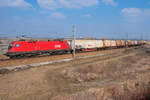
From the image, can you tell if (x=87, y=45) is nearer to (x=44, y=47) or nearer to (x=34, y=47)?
(x=44, y=47)

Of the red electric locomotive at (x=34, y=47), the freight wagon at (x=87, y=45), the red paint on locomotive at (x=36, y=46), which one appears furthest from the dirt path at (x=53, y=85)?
the freight wagon at (x=87, y=45)

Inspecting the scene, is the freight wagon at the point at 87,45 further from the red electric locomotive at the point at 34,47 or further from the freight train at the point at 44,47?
the red electric locomotive at the point at 34,47

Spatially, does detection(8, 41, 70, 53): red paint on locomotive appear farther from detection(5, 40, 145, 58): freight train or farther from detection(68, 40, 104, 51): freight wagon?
detection(68, 40, 104, 51): freight wagon

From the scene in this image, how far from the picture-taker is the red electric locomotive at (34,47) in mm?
20359

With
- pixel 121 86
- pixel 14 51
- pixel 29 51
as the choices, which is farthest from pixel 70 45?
pixel 121 86

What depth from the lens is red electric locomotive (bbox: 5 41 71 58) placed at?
2036 centimetres

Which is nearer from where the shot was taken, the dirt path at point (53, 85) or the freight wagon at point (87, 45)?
the dirt path at point (53, 85)

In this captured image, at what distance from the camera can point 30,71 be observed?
16.0 metres

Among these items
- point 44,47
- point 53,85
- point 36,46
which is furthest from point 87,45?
point 53,85

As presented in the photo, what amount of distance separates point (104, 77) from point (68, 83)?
513 centimetres

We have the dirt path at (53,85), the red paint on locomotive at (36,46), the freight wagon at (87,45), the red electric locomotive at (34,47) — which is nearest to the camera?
the dirt path at (53,85)

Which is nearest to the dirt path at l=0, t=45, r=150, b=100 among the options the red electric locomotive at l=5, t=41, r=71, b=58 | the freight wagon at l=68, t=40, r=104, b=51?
the red electric locomotive at l=5, t=41, r=71, b=58

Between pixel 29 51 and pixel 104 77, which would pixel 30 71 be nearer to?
pixel 29 51

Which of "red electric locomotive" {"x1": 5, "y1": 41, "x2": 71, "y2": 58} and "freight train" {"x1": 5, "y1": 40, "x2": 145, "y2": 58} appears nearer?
"red electric locomotive" {"x1": 5, "y1": 41, "x2": 71, "y2": 58}
